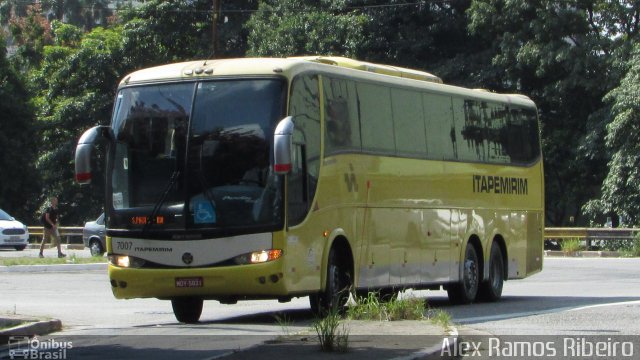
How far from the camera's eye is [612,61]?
43188 millimetres

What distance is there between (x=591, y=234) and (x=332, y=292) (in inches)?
1102

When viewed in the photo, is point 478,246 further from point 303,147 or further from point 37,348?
point 37,348

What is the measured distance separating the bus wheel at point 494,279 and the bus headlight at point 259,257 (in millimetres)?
7016

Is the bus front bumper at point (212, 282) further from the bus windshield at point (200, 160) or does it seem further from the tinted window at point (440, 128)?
the tinted window at point (440, 128)

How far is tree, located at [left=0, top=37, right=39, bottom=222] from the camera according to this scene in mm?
57531

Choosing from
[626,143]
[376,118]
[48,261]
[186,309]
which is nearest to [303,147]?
[376,118]

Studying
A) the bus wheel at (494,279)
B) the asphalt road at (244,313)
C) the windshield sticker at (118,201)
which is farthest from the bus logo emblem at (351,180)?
the bus wheel at (494,279)

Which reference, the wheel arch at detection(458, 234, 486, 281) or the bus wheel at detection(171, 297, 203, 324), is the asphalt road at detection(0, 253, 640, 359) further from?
the wheel arch at detection(458, 234, 486, 281)

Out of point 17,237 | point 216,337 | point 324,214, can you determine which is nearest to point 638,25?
point 17,237

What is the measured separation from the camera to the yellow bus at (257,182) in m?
15.6

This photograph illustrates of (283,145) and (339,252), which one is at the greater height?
(283,145)

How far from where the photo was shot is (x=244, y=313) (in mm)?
18516

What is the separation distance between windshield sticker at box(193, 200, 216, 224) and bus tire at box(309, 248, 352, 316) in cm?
193

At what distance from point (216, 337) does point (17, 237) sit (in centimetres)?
3531
